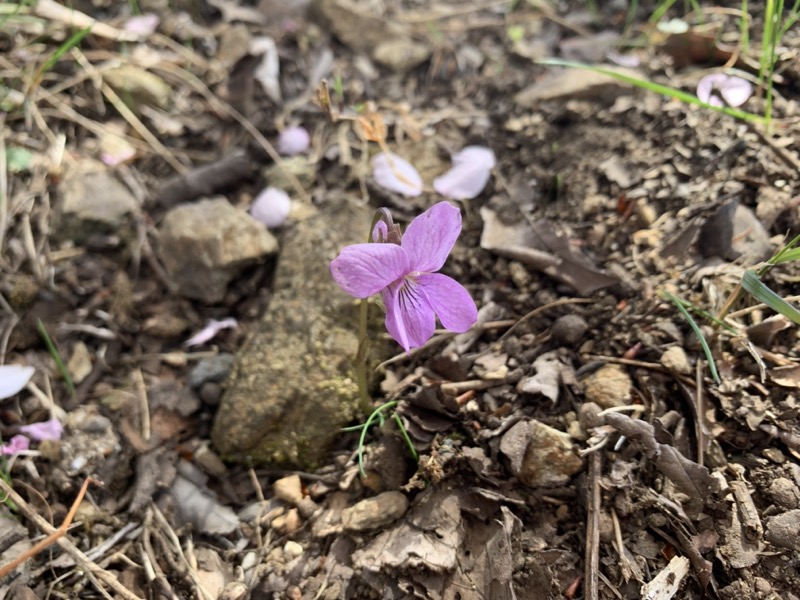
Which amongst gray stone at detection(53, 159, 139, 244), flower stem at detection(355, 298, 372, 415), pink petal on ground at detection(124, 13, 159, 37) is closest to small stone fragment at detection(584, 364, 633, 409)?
flower stem at detection(355, 298, 372, 415)

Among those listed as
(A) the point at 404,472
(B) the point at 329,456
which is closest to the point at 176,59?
(B) the point at 329,456

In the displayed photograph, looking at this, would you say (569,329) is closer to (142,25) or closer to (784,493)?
(784,493)

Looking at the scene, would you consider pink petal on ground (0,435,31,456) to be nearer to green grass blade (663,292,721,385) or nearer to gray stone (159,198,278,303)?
gray stone (159,198,278,303)

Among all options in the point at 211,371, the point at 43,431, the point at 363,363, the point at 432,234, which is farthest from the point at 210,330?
the point at 432,234

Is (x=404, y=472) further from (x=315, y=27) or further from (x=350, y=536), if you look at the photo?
(x=315, y=27)

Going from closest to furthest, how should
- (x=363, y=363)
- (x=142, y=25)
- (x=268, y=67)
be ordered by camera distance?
1. (x=363, y=363)
2. (x=268, y=67)
3. (x=142, y=25)

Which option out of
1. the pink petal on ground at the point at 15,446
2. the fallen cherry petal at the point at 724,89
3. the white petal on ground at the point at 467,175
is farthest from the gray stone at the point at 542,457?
the pink petal on ground at the point at 15,446
